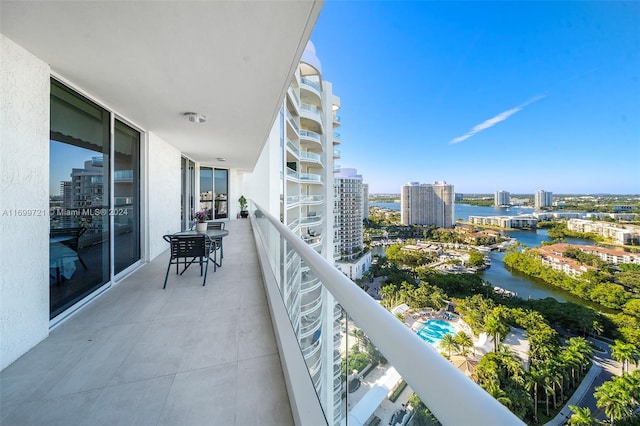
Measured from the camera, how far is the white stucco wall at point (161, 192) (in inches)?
195

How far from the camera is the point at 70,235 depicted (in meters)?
2.91

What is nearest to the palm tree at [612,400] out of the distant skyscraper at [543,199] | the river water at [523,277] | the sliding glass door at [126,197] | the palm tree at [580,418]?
the palm tree at [580,418]

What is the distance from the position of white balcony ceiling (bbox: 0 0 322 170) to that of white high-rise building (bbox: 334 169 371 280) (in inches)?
810

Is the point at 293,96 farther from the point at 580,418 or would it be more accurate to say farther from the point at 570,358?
the point at 580,418

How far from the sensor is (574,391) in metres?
1.82

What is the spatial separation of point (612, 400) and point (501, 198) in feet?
47.5

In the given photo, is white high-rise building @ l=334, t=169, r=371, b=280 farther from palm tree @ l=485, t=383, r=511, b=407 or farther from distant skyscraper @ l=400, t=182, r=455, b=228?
palm tree @ l=485, t=383, r=511, b=407

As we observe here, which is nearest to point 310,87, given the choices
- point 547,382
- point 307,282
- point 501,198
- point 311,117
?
point 311,117

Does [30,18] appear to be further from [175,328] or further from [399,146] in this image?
[399,146]

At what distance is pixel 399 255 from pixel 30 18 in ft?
43.3

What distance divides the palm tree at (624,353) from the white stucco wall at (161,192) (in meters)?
6.55

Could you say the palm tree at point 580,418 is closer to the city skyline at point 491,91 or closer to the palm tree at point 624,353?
the palm tree at point 624,353

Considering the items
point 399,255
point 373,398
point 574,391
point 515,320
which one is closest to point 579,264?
point 515,320

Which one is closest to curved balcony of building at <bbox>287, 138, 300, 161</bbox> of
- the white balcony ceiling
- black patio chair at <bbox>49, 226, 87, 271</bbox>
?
the white balcony ceiling
